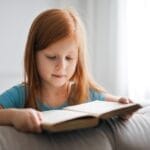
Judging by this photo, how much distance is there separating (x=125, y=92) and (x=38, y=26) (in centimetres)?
137

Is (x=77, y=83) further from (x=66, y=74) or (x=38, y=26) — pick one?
(x=38, y=26)

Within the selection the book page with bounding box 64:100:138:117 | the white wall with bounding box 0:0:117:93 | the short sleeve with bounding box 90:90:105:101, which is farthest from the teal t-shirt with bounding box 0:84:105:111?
the white wall with bounding box 0:0:117:93

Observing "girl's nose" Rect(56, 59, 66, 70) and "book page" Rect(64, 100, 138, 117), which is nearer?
"book page" Rect(64, 100, 138, 117)

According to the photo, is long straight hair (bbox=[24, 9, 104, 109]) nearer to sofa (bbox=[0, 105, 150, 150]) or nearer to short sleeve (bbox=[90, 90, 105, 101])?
short sleeve (bbox=[90, 90, 105, 101])

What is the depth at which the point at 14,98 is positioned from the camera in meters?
1.18

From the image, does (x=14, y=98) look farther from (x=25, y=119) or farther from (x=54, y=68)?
(x=25, y=119)

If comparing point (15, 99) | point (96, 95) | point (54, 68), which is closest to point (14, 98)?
point (15, 99)

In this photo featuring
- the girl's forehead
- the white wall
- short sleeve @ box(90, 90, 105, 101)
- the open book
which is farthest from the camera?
the white wall

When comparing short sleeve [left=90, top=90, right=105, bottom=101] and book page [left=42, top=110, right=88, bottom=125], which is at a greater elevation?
book page [left=42, top=110, right=88, bottom=125]

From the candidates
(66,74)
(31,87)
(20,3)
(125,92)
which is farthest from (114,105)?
(20,3)

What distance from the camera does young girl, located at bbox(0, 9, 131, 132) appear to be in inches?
44.0

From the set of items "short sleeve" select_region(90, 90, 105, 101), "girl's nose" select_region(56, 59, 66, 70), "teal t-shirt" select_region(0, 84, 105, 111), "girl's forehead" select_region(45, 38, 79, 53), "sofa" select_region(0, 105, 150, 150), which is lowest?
"sofa" select_region(0, 105, 150, 150)

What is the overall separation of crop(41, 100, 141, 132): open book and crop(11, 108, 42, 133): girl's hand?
0.06 ft

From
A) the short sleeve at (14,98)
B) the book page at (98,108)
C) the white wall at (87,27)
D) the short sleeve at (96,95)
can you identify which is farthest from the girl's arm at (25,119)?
the white wall at (87,27)
